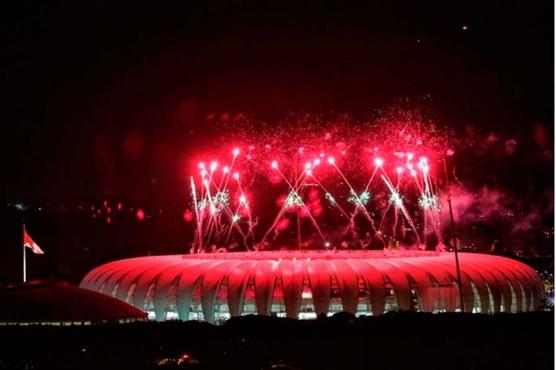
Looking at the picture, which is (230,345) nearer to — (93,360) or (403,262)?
(93,360)

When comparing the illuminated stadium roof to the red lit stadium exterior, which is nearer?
the illuminated stadium roof

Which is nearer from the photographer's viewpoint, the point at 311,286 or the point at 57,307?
the point at 57,307

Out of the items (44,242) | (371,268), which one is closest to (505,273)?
(371,268)

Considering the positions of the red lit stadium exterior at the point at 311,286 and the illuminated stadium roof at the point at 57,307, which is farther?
the red lit stadium exterior at the point at 311,286

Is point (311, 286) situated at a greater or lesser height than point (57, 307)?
greater
